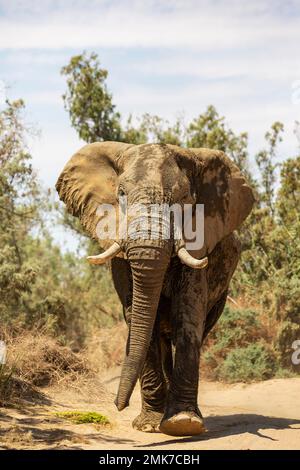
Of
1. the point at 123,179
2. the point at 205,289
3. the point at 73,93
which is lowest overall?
the point at 205,289

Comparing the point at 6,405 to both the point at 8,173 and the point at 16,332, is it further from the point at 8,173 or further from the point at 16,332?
the point at 8,173

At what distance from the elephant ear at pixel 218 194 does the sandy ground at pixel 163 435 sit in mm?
2013

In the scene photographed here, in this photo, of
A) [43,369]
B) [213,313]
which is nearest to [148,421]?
[213,313]

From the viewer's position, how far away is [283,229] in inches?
717

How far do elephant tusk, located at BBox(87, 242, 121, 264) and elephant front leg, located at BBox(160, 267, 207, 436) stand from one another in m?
0.93

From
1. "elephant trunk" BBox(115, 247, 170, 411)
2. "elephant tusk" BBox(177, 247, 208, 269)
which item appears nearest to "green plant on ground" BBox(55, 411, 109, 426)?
"elephant trunk" BBox(115, 247, 170, 411)

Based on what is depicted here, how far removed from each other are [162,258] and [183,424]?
1.70m

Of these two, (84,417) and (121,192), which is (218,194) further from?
(84,417)

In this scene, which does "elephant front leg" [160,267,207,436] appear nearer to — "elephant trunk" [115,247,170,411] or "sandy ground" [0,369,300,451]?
"sandy ground" [0,369,300,451]

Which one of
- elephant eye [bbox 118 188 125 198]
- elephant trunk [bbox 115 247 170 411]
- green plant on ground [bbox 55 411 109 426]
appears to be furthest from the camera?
green plant on ground [bbox 55 411 109 426]

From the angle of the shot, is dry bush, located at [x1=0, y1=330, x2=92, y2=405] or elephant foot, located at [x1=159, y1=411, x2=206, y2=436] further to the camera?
dry bush, located at [x1=0, y1=330, x2=92, y2=405]

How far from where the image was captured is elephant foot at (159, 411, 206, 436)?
941 cm
